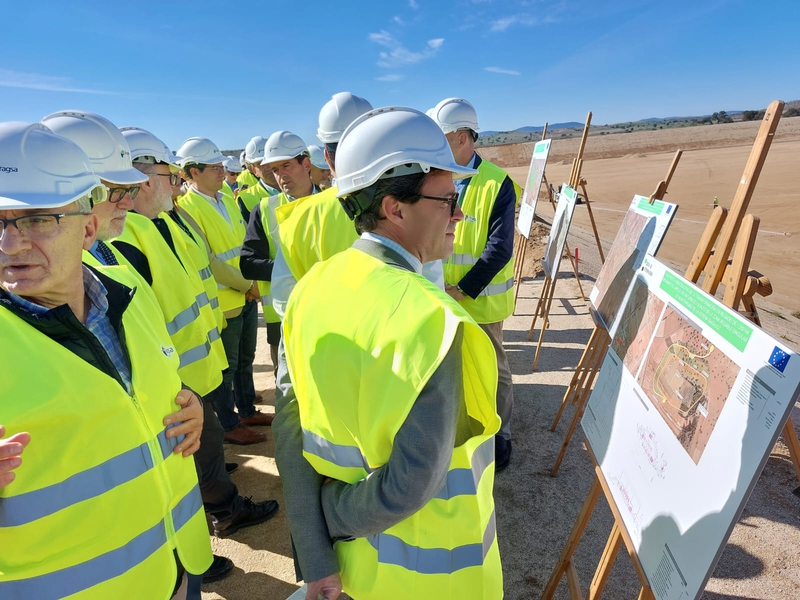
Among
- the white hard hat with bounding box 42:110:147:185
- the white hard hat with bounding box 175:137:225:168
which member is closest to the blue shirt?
the white hard hat with bounding box 42:110:147:185

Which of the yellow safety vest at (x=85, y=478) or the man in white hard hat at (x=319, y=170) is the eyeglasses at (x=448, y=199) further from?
the man in white hard hat at (x=319, y=170)

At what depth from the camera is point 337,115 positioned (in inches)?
127

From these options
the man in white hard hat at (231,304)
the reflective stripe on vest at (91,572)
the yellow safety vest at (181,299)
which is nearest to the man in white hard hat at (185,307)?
the yellow safety vest at (181,299)

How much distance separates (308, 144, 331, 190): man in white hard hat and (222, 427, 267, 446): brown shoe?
2911 mm

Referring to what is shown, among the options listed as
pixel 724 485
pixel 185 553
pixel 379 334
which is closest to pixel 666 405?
pixel 724 485

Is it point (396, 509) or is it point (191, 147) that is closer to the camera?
point (396, 509)

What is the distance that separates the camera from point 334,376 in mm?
1196

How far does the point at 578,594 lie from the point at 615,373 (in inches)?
40.2

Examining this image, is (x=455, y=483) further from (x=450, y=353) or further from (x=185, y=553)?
(x=185, y=553)

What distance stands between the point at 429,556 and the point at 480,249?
255 cm

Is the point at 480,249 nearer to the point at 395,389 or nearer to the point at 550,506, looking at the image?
the point at 550,506

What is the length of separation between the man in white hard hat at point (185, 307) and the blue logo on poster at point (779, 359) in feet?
7.90

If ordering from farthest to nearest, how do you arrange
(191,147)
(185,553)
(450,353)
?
(191,147)
(185,553)
(450,353)

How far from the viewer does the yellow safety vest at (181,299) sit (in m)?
2.46
